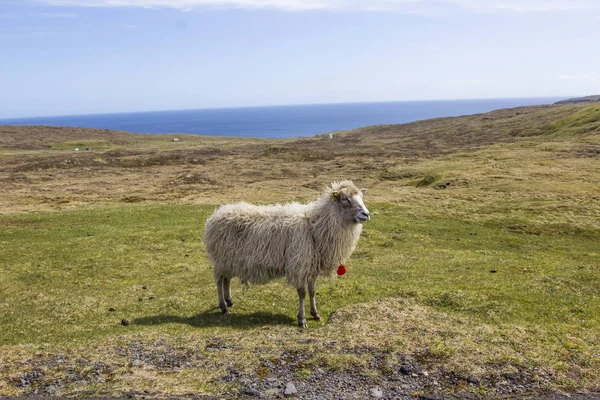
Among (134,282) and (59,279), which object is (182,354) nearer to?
(134,282)

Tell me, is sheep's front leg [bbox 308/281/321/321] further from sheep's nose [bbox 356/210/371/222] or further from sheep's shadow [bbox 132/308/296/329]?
sheep's nose [bbox 356/210/371/222]

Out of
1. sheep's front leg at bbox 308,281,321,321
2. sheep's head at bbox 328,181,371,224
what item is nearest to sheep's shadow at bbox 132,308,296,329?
sheep's front leg at bbox 308,281,321,321

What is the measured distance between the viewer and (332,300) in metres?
16.9

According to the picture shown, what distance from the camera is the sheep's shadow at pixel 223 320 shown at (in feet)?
47.2

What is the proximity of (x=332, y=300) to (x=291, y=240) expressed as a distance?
11.1 feet

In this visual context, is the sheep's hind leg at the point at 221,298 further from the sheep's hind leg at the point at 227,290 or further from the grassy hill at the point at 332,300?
the grassy hill at the point at 332,300

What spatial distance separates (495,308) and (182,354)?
33.6 feet

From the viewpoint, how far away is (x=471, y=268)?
21688 mm

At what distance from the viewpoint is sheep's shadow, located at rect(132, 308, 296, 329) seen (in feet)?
47.2

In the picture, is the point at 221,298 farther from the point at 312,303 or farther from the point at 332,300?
the point at 332,300

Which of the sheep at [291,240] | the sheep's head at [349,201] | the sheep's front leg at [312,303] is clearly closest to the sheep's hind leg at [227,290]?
the sheep at [291,240]

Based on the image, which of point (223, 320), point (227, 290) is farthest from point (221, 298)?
point (223, 320)

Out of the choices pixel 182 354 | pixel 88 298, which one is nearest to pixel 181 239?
pixel 88 298

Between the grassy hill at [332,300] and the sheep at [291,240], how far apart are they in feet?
4.64
